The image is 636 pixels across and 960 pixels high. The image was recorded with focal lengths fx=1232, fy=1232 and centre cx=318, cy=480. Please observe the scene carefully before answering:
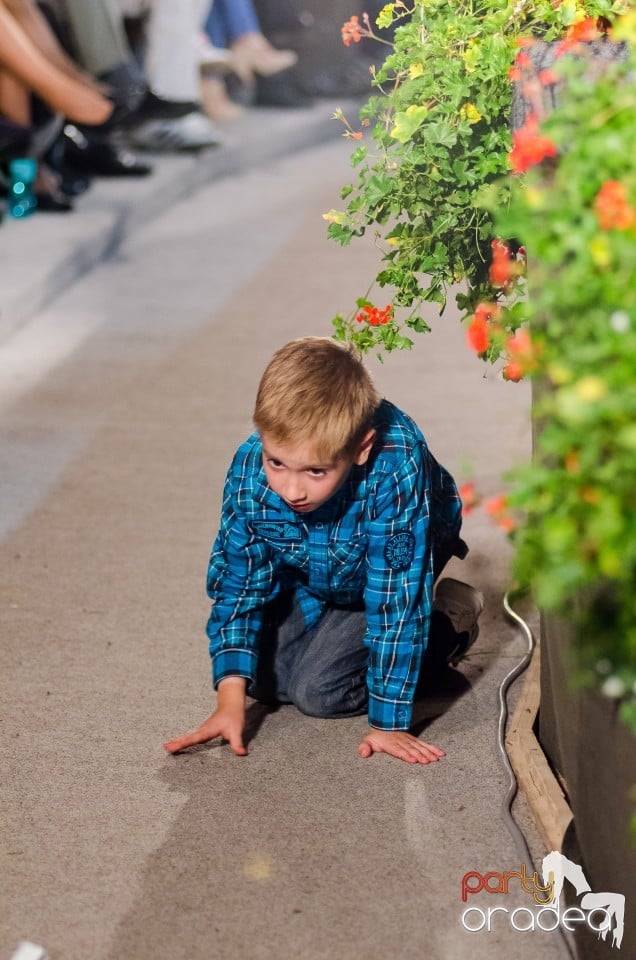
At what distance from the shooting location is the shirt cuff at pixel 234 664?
6.57 feet

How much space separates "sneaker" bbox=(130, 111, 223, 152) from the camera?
251 inches

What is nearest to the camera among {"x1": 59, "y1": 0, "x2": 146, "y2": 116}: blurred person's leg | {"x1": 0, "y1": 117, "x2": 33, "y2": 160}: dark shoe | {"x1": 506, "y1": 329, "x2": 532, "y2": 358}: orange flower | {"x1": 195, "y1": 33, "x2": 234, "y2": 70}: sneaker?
{"x1": 506, "y1": 329, "x2": 532, "y2": 358}: orange flower

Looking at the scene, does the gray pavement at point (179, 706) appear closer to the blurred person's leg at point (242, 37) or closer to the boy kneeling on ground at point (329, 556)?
the boy kneeling on ground at point (329, 556)

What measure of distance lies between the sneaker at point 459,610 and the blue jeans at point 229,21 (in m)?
5.95

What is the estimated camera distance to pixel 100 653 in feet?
7.58

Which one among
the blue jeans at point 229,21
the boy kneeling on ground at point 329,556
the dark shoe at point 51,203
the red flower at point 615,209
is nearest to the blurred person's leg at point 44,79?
the dark shoe at point 51,203

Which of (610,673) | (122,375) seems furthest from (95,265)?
(610,673)

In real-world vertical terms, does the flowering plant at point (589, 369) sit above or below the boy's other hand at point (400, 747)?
above

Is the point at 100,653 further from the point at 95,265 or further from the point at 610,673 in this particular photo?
the point at 95,265

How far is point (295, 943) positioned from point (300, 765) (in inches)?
15.6

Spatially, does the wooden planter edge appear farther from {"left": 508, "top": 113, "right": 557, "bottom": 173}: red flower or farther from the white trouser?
the white trouser

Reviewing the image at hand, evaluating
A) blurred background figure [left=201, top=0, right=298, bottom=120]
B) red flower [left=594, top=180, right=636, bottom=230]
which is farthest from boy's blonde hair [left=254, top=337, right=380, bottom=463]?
blurred background figure [left=201, top=0, right=298, bottom=120]

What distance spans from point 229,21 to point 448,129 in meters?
6.21

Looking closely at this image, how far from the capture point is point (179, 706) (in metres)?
2.14
